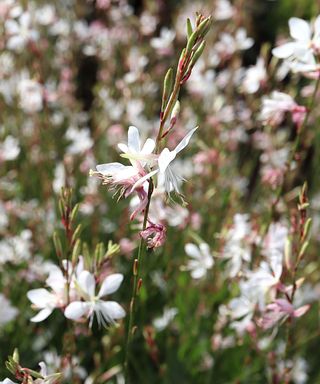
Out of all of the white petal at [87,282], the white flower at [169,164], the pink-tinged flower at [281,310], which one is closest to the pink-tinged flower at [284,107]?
the pink-tinged flower at [281,310]

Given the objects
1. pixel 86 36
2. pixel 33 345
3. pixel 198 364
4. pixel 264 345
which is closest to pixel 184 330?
pixel 198 364

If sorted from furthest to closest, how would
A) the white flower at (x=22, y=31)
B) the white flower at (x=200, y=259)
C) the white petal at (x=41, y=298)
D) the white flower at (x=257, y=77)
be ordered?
the white flower at (x=22, y=31) → the white flower at (x=257, y=77) → the white flower at (x=200, y=259) → the white petal at (x=41, y=298)

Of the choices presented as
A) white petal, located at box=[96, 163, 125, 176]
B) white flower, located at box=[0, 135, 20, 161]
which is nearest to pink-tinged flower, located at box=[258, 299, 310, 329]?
white petal, located at box=[96, 163, 125, 176]

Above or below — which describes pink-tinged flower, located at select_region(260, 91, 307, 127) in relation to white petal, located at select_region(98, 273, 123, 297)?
above

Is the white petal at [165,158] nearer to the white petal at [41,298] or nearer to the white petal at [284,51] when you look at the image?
the white petal at [41,298]

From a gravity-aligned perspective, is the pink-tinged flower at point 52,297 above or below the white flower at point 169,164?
below

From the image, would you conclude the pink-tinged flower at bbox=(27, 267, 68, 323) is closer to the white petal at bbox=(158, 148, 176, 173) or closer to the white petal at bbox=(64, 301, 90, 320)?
the white petal at bbox=(64, 301, 90, 320)

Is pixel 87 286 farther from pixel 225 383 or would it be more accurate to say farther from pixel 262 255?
pixel 225 383

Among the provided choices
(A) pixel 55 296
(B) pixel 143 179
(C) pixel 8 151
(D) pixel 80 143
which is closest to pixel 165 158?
(B) pixel 143 179
